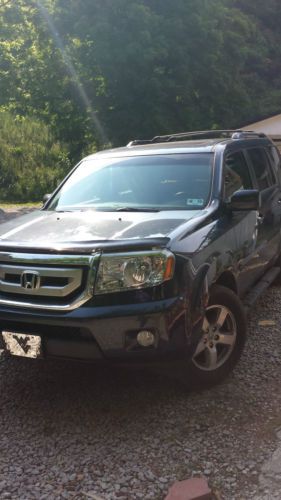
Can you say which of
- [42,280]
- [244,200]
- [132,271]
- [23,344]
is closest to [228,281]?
[244,200]

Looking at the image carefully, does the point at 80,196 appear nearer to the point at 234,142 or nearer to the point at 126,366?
the point at 234,142

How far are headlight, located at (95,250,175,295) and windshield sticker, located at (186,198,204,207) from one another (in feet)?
3.27

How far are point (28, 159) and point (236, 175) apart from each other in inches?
809

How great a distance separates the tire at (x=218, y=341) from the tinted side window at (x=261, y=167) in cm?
186

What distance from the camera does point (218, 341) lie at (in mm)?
3744

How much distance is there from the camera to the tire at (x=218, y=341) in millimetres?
3578

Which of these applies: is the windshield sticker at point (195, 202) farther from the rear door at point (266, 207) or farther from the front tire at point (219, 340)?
the rear door at point (266, 207)

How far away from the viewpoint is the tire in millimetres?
3578

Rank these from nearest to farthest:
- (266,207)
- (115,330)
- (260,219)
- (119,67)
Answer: (115,330) < (260,219) < (266,207) < (119,67)

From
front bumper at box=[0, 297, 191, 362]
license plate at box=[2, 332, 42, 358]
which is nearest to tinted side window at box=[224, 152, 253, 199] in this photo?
front bumper at box=[0, 297, 191, 362]

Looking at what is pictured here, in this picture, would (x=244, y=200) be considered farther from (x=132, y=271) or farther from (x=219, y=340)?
(x=132, y=271)

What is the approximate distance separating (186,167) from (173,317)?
1.72 meters

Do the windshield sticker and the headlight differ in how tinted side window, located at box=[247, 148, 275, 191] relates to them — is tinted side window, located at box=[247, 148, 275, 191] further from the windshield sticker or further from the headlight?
the headlight

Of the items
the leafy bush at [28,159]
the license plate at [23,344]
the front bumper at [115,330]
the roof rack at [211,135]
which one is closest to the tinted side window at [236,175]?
the roof rack at [211,135]
